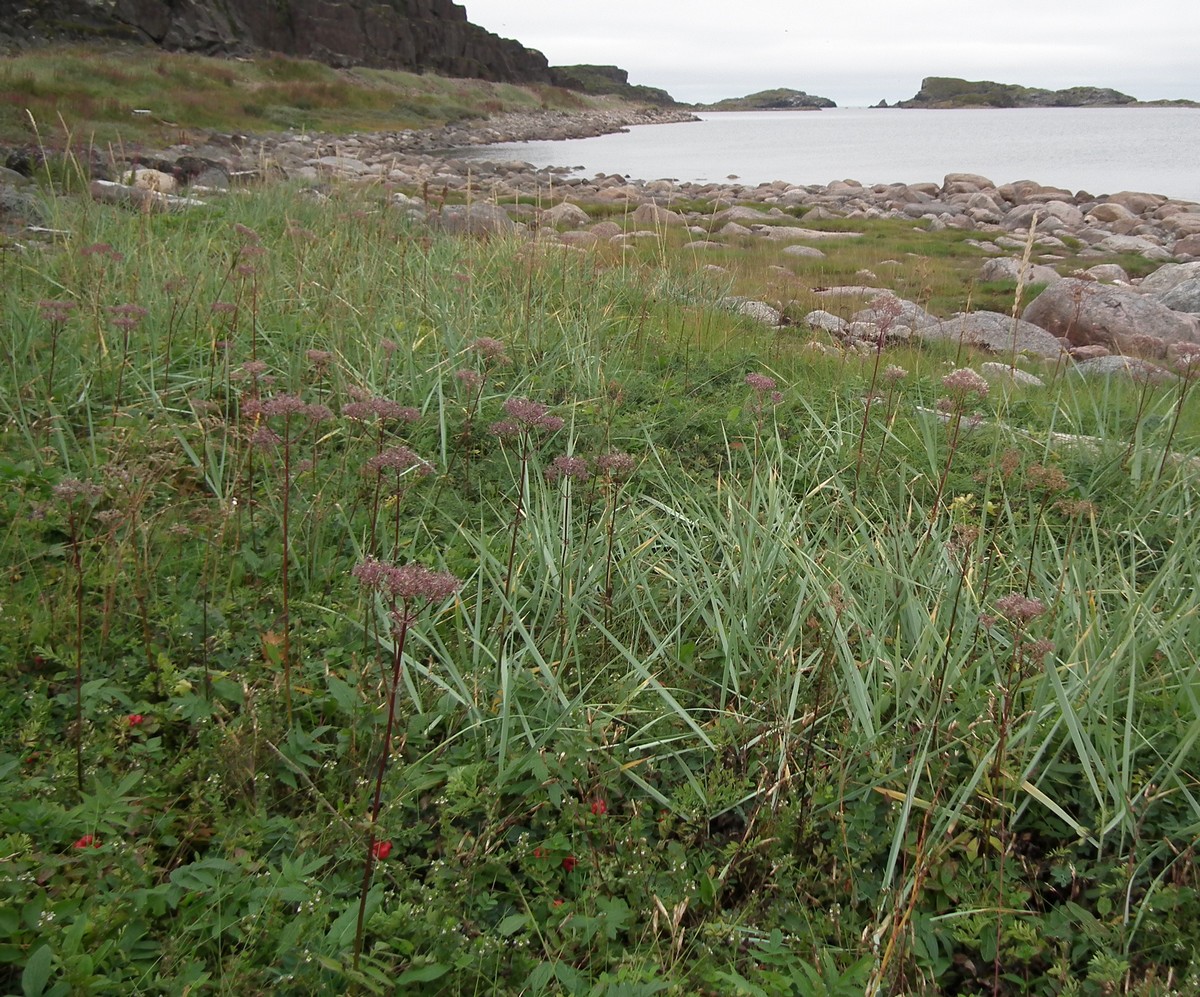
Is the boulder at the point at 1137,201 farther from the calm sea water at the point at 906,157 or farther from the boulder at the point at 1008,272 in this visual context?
the boulder at the point at 1008,272

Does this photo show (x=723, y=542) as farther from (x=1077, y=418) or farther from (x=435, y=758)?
(x=1077, y=418)

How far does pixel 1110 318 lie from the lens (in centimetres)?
774

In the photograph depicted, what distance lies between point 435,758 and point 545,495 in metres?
0.97

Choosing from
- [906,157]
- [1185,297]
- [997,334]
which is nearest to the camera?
[997,334]

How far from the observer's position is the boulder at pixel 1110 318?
7.64 metres

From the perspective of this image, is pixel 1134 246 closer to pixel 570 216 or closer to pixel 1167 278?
pixel 1167 278

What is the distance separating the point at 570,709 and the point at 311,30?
57.3m

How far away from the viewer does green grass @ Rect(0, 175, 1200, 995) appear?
61.7 inches

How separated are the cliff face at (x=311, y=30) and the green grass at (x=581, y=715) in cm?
3740

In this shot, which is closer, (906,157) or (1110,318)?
(1110,318)

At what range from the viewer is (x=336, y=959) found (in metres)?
1.45

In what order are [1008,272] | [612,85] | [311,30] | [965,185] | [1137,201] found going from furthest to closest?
[612,85]
[311,30]
[965,185]
[1137,201]
[1008,272]

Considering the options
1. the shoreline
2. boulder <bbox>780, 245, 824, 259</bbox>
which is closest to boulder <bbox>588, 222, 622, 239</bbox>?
the shoreline

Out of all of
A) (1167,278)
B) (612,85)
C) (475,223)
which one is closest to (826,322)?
(475,223)
